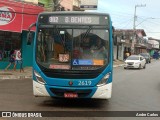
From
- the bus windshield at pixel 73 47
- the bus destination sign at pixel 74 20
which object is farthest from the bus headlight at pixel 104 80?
the bus destination sign at pixel 74 20

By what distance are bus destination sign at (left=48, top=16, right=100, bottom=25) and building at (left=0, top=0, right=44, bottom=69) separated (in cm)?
1314

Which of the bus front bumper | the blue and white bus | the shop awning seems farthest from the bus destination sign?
the shop awning

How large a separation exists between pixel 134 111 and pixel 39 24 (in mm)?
3955

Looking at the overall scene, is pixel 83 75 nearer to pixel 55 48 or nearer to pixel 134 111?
pixel 55 48

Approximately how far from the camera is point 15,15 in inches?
934

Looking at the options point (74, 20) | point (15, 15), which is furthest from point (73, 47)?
point (15, 15)

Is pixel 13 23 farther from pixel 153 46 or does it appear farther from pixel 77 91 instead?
pixel 153 46

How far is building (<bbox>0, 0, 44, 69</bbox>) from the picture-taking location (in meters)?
23.1

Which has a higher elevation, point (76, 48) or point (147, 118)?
point (76, 48)

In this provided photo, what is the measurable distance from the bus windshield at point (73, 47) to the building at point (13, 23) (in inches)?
520

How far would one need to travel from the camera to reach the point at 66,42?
1030 centimetres

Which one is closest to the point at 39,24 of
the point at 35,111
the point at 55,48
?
the point at 55,48

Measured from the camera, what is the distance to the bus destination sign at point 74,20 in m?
10.4

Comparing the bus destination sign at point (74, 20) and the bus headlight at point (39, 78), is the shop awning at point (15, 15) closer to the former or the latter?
the bus destination sign at point (74, 20)
